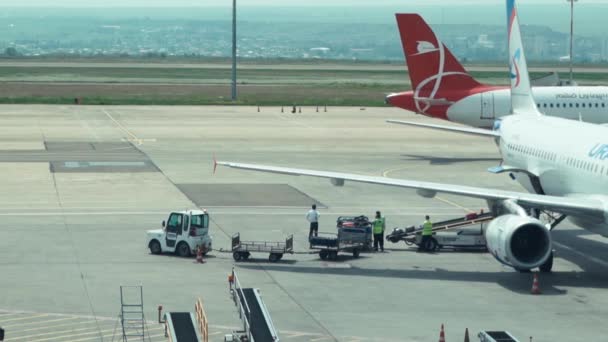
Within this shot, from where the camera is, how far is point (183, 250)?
4325 cm

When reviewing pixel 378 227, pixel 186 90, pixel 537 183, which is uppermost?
pixel 186 90

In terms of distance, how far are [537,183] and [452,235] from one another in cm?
481

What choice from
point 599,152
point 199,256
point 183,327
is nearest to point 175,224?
point 199,256

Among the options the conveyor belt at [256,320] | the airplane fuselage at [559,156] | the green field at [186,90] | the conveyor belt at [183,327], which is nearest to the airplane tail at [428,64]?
the airplane fuselage at [559,156]

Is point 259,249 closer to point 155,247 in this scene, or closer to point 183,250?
point 183,250

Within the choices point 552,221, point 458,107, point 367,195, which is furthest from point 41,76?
point 552,221

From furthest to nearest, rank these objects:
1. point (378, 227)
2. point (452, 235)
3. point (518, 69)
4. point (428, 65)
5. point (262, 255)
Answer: point (428, 65) → point (518, 69) → point (452, 235) → point (378, 227) → point (262, 255)

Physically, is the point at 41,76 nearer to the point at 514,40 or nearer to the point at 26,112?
the point at 26,112

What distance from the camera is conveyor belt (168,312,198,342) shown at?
91.7 feet

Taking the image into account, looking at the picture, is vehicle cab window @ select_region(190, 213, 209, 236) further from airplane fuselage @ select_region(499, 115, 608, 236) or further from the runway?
airplane fuselage @ select_region(499, 115, 608, 236)

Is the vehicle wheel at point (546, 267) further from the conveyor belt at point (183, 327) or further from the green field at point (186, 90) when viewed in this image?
the green field at point (186, 90)

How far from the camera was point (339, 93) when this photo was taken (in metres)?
154

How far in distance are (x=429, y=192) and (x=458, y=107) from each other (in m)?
37.7

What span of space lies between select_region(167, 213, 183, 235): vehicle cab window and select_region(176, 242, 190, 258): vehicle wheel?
51 cm
